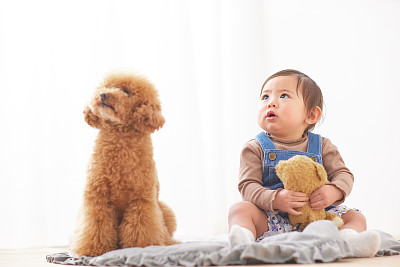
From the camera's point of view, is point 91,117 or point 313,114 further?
point 313,114

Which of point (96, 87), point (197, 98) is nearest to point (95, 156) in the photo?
point (96, 87)

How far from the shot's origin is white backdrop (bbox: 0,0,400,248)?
6.32 ft

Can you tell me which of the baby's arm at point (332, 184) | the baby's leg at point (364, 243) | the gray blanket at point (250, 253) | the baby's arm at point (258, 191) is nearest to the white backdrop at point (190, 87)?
the baby's arm at point (258, 191)

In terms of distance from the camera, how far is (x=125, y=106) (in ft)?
3.92

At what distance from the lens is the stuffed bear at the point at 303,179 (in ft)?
4.20

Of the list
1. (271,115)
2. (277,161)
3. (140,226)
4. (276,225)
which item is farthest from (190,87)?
(140,226)

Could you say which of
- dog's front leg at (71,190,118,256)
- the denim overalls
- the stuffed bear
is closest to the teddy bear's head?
the stuffed bear

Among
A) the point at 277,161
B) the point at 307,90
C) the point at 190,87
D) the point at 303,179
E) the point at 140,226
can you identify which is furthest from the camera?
the point at 190,87

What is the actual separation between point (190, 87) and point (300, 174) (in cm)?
112

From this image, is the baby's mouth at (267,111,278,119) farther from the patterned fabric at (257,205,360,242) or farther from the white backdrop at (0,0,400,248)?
the white backdrop at (0,0,400,248)

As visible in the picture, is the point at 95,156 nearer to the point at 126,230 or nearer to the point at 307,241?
the point at 126,230

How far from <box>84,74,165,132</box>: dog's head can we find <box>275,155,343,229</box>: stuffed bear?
0.39 meters

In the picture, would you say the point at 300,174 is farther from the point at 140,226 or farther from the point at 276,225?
the point at 140,226

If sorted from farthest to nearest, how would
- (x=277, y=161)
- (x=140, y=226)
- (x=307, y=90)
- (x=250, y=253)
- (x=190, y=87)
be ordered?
(x=190, y=87), (x=307, y=90), (x=277, y=161), (x=140, y=226), (x=250, y=253)
